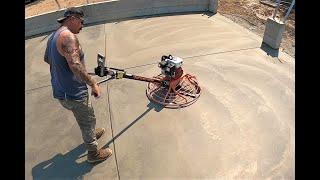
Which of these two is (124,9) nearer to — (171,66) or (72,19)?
(171,66)

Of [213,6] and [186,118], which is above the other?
[213,6]

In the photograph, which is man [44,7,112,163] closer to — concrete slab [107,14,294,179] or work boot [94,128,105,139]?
work boot [94,128,105,139]

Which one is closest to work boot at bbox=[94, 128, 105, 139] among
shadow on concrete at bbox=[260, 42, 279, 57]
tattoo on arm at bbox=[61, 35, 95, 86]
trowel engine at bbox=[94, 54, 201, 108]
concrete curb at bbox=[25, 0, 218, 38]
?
trowel engine at bbox=[94, 54, 201, 108]

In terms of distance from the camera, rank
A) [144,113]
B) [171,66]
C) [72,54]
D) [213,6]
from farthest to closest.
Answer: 1. [213,6]
2. [144,113]
3. [171,66]
4. [72,54]

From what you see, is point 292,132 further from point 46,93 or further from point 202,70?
point 46,93

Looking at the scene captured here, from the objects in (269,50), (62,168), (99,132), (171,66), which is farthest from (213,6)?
(62,168)

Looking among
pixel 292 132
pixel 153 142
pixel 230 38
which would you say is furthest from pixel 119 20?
pixel 292 132

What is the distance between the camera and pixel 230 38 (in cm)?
905

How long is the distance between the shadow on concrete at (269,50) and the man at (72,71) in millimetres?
5187

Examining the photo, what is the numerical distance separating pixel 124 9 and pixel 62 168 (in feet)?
20.6

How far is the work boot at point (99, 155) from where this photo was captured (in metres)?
5.41

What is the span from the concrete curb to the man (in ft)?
18.4

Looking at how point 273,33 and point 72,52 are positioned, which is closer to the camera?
point 72,52

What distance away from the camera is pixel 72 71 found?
4.49m
